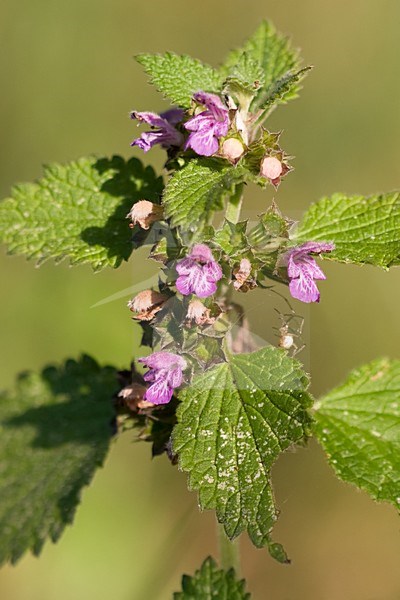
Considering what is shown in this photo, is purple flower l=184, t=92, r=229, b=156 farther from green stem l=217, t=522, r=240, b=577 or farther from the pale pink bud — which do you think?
green stem l=217, t=522, r=240, b=577

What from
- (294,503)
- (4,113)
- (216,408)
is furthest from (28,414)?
(4,113)

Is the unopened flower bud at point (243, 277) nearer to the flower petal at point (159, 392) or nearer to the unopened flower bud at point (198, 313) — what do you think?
the unopened flower bud at point (198, 313)

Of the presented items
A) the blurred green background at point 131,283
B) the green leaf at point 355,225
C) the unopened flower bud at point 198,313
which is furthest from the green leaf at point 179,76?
the blurred green background at point 131,283

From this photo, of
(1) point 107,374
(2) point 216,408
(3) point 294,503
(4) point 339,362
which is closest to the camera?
(2) point 216,408

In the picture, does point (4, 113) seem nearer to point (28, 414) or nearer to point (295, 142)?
point (295, 142)

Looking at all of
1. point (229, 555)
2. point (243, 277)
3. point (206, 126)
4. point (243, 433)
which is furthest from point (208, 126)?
point (229, 555)
